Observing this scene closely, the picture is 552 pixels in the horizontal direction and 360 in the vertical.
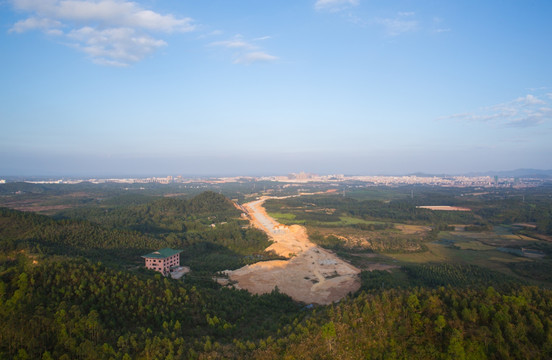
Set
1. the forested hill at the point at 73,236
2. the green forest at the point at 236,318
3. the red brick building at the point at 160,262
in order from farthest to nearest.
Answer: the forested hill at the point at 73,236 < the red brick building at the point at 160,262 < the green forest at the point at 236,318

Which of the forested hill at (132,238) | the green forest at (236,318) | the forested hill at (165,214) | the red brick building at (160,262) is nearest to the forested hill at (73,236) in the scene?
the forested hill at (132,238)

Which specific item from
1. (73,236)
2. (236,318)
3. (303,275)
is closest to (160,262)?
(73,236)

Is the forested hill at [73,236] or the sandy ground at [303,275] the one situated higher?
the forested hill at [73,236]

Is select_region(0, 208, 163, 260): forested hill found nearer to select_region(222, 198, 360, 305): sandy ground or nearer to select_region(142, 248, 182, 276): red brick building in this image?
select_region(142, 248, 182, 276): red brick building

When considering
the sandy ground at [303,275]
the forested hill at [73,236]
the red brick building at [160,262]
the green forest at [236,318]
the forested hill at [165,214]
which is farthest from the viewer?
the forested hill at [165,214]

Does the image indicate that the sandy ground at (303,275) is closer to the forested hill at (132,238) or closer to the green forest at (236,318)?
Result: the green forest at (236,318)

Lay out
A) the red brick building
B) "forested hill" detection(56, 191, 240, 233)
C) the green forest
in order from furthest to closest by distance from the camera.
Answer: "forested hill" detection(56, 191, 240, 233) < the red brick building < the green forest

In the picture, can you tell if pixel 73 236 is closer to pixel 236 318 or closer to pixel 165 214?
pixel 236 318

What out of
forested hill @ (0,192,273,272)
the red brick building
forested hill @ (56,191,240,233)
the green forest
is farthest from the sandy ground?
forested hill @ (56,191,240,233)

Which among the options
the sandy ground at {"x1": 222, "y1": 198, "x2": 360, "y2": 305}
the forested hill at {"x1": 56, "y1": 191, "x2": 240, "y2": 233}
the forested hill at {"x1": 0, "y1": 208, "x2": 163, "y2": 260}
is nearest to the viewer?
the sandy ground at {"x1": 222, "y1": 198, "x2": 360, "y2": 305}
